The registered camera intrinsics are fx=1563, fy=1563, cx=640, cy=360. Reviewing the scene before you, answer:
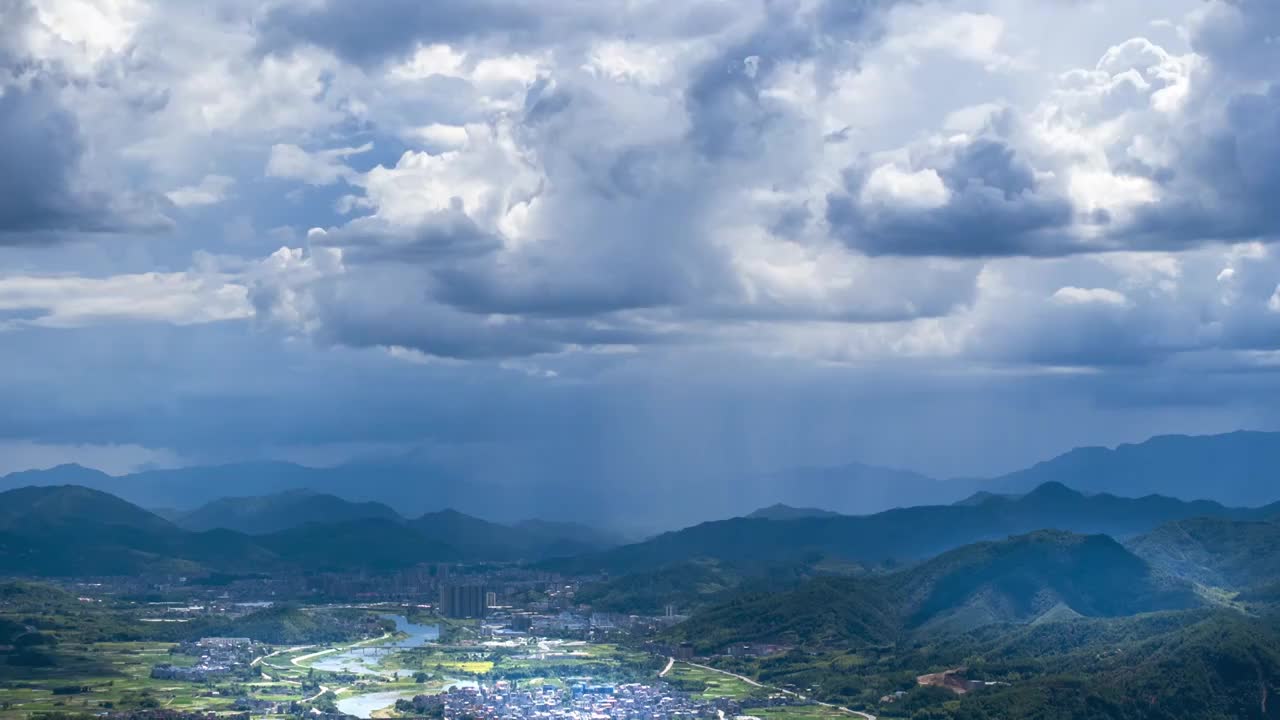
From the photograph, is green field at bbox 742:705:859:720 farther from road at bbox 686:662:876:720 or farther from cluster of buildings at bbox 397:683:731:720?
cluster of buildings at bbox 397:683:731:720

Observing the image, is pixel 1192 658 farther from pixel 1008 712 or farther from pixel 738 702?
pixel 738 702

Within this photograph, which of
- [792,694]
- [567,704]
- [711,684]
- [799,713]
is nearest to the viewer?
[567,704]

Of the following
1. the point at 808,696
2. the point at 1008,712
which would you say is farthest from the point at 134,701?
the point at 1008,712

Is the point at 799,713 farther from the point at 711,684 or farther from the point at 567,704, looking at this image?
the point at 567,704

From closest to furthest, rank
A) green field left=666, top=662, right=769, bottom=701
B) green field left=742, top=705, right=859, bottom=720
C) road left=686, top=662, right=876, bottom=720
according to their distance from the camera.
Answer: green field left=742, top=705, right=859, bottom=720, road left=686, top=662, right=876, bottom=720, green field left=666, top=662, right=769, bottom=701

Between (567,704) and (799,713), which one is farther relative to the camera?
(799,713)

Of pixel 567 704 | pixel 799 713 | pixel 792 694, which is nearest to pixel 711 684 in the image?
pixel 792 694

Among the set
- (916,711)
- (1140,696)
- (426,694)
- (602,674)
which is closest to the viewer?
(1140,696)

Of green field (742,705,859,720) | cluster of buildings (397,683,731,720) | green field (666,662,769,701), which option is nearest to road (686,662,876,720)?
green field (666,662,769,701)
